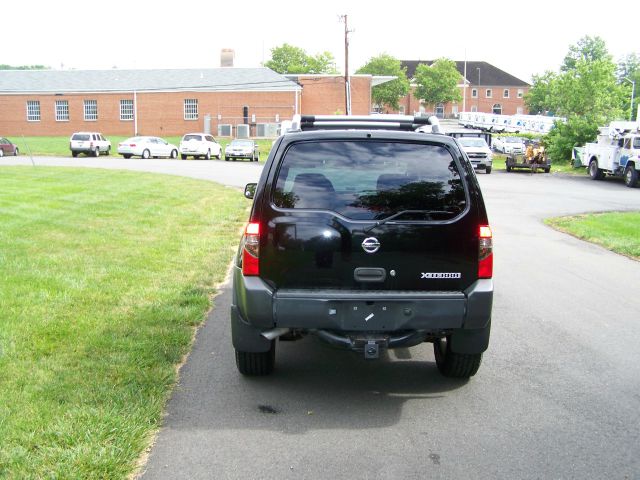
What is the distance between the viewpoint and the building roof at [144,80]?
6812cm

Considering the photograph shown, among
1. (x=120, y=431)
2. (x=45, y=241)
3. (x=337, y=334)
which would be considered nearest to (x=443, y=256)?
(x=337, y=334)

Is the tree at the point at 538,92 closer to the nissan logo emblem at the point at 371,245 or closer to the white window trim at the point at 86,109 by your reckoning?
the white window trim at the point at 86,109

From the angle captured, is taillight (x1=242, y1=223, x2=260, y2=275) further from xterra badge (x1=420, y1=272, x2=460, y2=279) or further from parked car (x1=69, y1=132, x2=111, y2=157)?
parked car (x1=69, y1=132, x2=111, y2=157)

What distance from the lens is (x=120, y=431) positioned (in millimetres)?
4164

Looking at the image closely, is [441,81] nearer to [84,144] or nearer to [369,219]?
[84,144]

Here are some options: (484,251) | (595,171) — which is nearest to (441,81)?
(595,171)

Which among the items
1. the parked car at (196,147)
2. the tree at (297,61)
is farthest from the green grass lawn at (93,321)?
the tree at (297,61)

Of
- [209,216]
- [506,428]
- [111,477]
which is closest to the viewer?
[111,477]

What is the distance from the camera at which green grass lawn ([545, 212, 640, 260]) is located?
13185 mm

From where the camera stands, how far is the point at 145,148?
44875mm

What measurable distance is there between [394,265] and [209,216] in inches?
444

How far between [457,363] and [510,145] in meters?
42.3

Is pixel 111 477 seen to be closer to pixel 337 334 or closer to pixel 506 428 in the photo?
pixel 337 334

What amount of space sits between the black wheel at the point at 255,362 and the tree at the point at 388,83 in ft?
296
